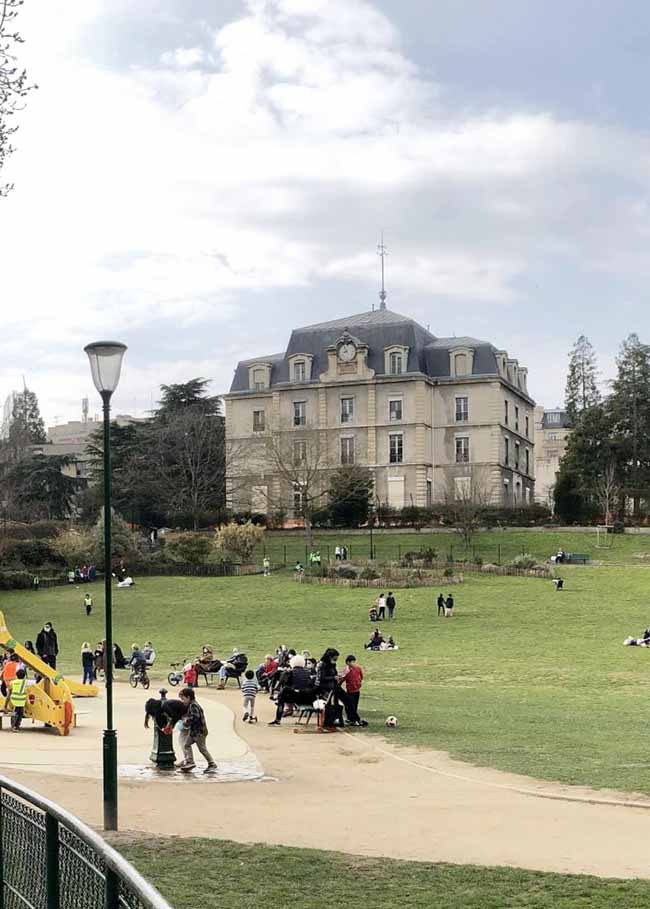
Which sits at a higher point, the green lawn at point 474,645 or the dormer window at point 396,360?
the dormer window at point 396,360

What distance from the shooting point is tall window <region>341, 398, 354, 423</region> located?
99.1 meters

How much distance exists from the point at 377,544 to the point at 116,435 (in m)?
28.9

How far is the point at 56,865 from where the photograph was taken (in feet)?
17.6

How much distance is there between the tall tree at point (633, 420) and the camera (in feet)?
319

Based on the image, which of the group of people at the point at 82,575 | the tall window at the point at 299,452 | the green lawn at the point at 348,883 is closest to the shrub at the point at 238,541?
the group of people at the point at 82,575

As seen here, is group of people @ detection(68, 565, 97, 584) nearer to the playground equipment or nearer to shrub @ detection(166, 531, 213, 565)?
shrub @ detection(166, 531, 213, 565)

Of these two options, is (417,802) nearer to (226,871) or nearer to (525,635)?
(226,871)

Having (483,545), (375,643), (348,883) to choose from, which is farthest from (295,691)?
(483,545)

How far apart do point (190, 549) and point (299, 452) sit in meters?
21.2

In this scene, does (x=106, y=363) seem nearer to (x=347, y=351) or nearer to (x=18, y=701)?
(x=18, y=701)

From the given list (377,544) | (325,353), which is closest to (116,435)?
(325,353)

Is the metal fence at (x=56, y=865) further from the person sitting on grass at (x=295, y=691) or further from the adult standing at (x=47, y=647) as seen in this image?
the adult standing at (x=47, y=647)

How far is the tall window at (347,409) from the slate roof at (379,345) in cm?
347

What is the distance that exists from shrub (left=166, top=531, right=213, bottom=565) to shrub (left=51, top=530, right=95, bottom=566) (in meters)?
4.86
